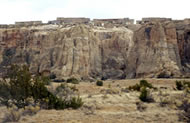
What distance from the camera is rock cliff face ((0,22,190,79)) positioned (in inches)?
1510

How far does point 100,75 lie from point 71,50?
5.91 m

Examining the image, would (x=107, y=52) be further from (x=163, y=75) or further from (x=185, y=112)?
(x=185, y=112)

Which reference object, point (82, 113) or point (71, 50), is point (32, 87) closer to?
point (82, 113)

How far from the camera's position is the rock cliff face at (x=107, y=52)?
38344mm

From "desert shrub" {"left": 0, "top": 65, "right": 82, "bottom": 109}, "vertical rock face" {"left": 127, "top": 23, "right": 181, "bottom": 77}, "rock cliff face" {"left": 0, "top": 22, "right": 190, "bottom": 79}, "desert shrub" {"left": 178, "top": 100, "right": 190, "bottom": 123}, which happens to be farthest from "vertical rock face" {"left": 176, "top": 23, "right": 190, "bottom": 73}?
"desert shrub" {"left": 0, "top": 65, "right": 82, "bottom": 109}

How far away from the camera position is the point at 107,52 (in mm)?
45594

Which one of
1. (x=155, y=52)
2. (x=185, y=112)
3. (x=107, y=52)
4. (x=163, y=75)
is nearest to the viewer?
(x=185, y=112)

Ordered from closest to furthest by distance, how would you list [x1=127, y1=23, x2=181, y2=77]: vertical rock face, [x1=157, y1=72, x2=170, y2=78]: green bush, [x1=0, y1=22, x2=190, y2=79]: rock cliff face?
1. [x1=157, y1=72, x2=170, y2=78]: green bush
2. [x1=127, y1=23, x2=181, y2=77]: vertical rock face
3. [x1=0, y1=22, x2=190, y2=79]: rock cliff face

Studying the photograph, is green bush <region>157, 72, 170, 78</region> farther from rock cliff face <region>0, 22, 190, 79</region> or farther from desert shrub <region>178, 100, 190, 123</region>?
Answer: desert shrub <region>178, 100, 190, 123</region>

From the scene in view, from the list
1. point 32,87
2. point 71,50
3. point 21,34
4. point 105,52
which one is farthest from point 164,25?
point 32,87

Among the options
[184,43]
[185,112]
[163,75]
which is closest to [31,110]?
[185,112]

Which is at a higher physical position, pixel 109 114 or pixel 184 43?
pixel 184 43

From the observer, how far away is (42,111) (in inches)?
495

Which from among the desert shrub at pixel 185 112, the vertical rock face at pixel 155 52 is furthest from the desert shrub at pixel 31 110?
the vertical rock face at pixel 155 52
